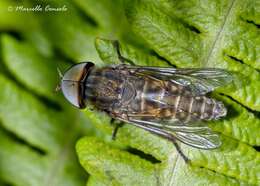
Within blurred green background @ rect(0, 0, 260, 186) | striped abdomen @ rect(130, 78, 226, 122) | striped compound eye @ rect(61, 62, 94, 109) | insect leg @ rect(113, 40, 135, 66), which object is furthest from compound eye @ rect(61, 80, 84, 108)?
insect leg @ rect(113, 40, 135, 66)

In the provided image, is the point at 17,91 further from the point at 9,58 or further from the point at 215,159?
the point at 215,159

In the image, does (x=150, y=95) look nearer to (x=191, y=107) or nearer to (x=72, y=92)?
(x=191, y=107)

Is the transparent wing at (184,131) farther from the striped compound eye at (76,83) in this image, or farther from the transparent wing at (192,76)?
the striped compound eye at (76,83)

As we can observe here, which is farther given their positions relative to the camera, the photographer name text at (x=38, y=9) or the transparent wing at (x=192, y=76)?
the photographer name text at (x=38, y=9)

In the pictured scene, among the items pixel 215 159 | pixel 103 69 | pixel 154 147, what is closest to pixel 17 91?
pixel 103 69

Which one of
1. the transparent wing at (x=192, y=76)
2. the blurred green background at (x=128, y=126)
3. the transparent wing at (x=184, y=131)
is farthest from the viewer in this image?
the transparent wing at (x=192, y=76)

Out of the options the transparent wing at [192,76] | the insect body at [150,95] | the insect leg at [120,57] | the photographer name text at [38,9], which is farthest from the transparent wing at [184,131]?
the photographer name text at [38,9]

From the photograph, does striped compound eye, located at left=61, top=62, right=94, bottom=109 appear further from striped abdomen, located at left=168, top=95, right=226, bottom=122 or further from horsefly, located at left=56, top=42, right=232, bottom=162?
striped abdomen, located at left=168, top=95, right=226, bottom=122
